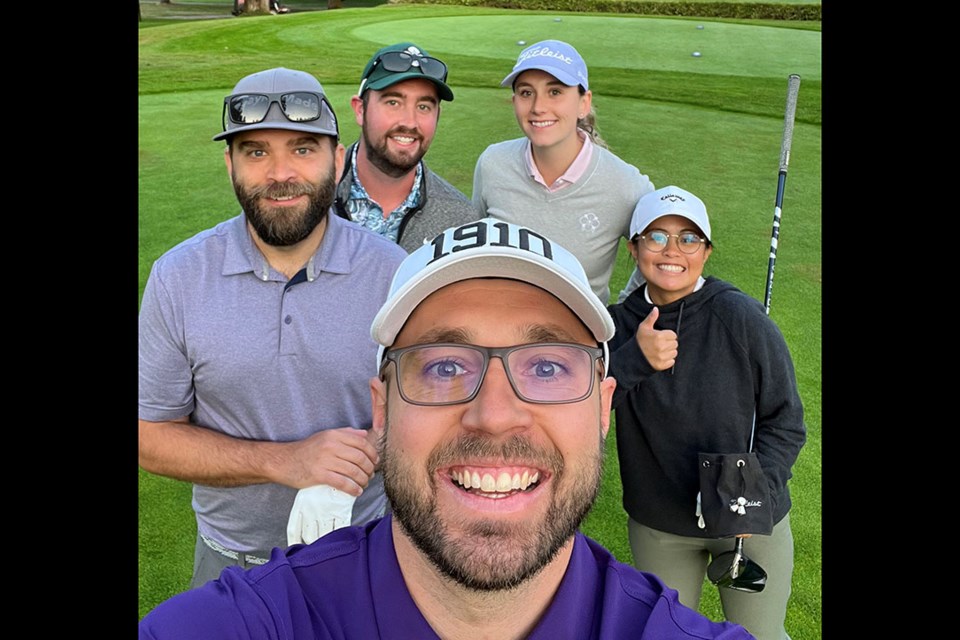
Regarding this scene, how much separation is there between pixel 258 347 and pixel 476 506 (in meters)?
0.83

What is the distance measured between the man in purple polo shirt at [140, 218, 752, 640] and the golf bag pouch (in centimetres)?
82

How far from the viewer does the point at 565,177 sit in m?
2.79

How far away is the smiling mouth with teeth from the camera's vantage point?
1.20 metres

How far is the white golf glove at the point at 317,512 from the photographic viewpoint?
177 centimetres

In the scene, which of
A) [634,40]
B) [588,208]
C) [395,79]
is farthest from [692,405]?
[634,40]

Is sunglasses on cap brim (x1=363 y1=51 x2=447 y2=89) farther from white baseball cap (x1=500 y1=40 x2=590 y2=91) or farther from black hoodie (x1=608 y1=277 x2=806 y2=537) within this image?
black hoodie (x1=608 y1=277 x2=806 y2=537)

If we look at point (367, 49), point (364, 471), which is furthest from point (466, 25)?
point (364, 471)

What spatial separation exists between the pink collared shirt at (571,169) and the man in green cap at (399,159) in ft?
0.87

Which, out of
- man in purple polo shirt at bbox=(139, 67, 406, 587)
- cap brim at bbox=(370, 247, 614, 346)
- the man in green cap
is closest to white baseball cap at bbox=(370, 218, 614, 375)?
cap brim at bbox=(370, 247, 614, 346)

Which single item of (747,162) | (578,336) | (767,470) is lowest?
(767,470)

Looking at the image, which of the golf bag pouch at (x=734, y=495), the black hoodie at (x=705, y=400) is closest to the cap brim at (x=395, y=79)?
the black hoodie at (x=705, y=400)

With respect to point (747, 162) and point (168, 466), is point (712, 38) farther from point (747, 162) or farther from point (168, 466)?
point (168, 466)

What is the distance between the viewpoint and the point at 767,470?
2.15m
